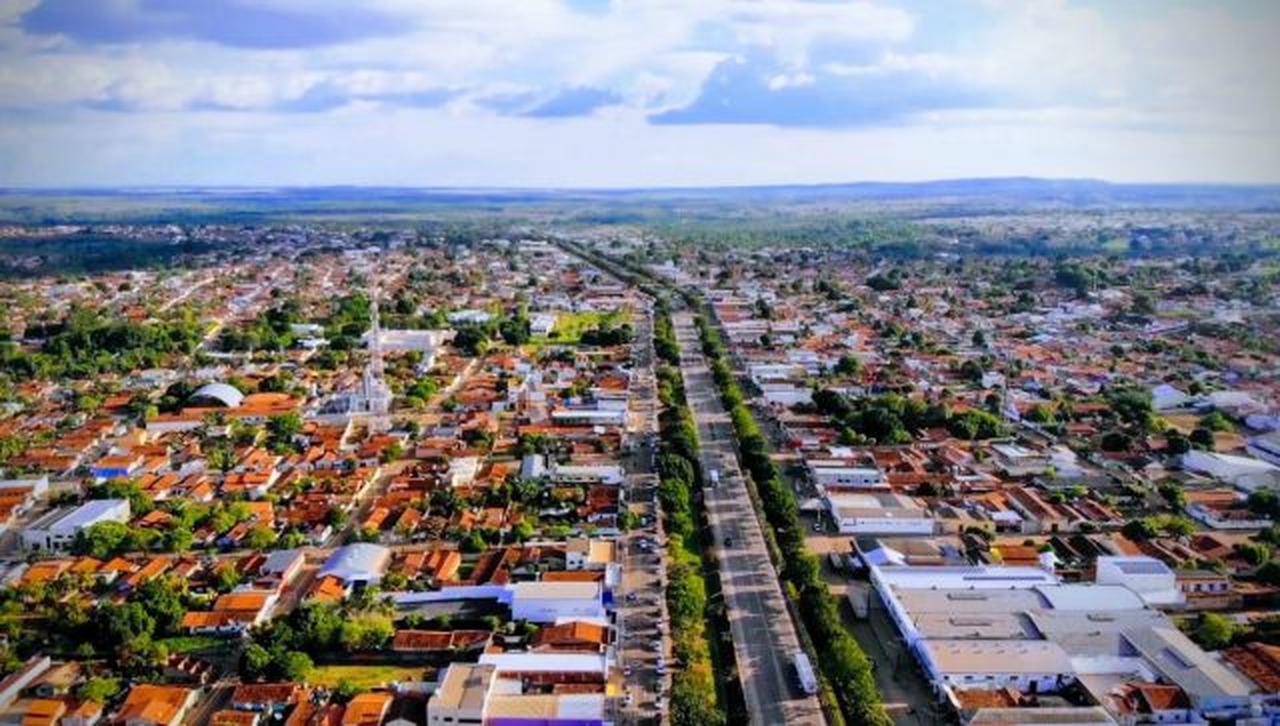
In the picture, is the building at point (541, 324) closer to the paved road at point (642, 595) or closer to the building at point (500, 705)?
the paved road at point (642, 595)

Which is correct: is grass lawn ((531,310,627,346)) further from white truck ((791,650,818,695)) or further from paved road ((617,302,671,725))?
Result: white truck ((791,650,818,695))

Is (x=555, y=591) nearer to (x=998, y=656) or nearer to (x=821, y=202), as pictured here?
(x=998, y=656)

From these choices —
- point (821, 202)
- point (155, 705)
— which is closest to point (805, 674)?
point (155, 705)

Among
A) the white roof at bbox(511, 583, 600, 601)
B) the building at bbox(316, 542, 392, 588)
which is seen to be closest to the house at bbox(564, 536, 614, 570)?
the white roof at bbox(511, 583, 600, 601)

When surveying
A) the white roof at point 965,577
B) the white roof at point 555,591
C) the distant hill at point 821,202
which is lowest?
the white roof at point 965,577

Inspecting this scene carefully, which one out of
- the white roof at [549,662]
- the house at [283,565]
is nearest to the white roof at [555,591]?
the white roof at [549,662]
